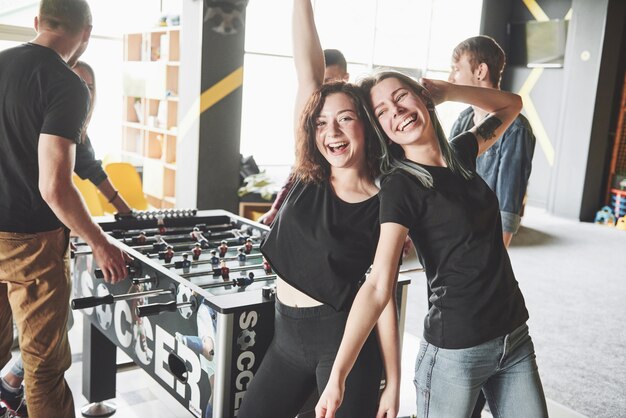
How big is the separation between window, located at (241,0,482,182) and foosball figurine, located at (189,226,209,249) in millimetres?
3993

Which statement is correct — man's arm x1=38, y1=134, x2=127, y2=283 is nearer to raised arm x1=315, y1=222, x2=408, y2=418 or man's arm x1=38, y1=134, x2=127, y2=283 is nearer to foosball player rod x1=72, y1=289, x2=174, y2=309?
foosball player rod x1=72, y1=289, x2=174, y2=309

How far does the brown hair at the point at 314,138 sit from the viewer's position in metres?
1.65

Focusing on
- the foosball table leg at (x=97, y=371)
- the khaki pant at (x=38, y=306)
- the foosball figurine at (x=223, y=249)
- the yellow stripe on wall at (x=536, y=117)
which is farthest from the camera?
the yellow stripe on wall at (x=536, y=117)

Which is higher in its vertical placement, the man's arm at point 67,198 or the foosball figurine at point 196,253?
the man's arm at point 67,198

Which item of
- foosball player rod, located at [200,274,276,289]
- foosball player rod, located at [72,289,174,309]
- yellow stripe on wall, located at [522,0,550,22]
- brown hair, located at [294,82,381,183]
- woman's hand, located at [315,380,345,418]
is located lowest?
woman's hand, located at [315,380,345,418]

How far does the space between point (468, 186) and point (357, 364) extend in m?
0.55

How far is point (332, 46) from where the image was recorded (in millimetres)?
7477

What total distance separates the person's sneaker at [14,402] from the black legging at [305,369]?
4.59ft

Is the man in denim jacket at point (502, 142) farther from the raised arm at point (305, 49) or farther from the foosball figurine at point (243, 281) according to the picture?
the foosball figurine at point (243, 281)

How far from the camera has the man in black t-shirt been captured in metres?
2.05

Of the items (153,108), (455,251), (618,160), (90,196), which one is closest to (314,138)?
(455,251)

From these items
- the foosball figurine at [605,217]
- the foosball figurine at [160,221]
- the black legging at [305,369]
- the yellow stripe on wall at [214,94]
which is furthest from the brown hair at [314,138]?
the foosball figurine at [605,217]

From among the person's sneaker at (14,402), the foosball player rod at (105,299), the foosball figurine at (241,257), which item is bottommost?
the person's sneaker at (14,402)

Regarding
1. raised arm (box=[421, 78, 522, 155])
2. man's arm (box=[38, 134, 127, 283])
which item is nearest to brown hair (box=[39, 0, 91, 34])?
man's arm (box=[38, 134, 127, 283])
